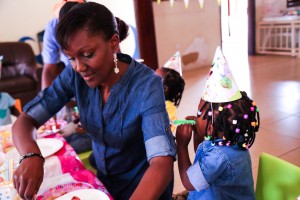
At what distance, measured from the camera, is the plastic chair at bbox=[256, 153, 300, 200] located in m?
0.96

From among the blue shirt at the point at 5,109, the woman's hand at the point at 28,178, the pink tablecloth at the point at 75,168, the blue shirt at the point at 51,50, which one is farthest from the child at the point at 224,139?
the blue shirt at the point at 5,109

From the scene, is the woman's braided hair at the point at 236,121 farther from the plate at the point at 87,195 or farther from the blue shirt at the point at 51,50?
the blue shirt at the point at 51,50

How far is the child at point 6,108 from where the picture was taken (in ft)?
5.84

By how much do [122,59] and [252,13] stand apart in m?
6.16

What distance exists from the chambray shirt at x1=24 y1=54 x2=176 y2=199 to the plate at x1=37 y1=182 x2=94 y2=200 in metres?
Result: 0.13

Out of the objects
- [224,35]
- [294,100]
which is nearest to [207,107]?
[224,35]

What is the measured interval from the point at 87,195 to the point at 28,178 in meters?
0.16

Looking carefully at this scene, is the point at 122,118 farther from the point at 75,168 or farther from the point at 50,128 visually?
the point at 50,128

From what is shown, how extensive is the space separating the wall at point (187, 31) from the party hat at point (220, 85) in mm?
4195

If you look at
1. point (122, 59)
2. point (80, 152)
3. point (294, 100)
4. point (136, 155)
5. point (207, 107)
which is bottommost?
point (294, 100)

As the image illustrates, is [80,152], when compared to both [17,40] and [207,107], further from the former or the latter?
[17,40]

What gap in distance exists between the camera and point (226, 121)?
0.96 meters

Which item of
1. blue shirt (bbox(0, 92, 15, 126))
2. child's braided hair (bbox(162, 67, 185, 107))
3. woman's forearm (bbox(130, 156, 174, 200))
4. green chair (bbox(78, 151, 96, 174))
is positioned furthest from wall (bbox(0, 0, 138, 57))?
woman's forearm (bbox(130, 156, 174, 200))

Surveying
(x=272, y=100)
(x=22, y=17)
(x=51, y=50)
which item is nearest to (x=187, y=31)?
(x=272, y=100)
